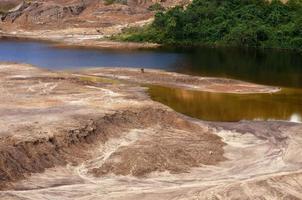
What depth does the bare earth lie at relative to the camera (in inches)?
805

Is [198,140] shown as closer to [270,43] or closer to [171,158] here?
[171,158]

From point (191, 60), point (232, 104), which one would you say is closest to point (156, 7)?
point (191, 60)

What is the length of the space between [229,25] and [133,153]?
202ft

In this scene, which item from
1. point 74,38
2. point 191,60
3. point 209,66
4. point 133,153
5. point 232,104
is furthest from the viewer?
point 74,38

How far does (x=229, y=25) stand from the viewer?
83.1 m

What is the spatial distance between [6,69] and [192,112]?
2217 cm

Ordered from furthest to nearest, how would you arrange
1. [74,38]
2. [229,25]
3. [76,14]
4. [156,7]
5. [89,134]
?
1. [76,14]
2. [156,7]
3. [74,38]
4. [229,25]
5. [89,134]

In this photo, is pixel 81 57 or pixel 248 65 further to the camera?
pixel 81 57

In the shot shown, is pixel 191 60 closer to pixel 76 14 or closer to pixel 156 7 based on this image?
pixel 156 7

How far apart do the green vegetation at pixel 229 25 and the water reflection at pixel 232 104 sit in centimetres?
3441

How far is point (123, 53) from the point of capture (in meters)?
71.8

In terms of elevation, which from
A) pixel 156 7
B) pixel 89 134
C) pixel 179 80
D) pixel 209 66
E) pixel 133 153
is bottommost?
pixel 133 153

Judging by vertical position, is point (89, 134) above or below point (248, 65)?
below

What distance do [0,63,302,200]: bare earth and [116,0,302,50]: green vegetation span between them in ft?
152
